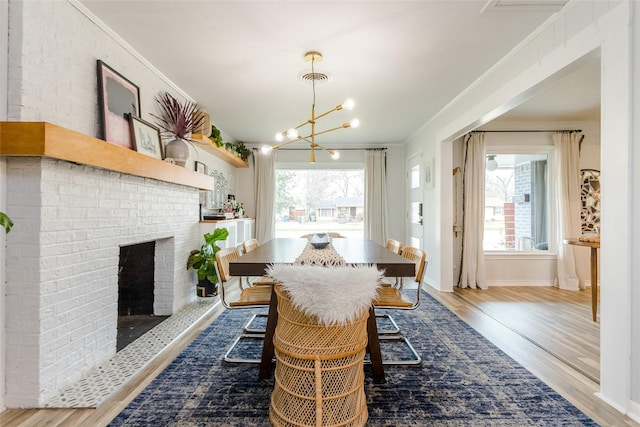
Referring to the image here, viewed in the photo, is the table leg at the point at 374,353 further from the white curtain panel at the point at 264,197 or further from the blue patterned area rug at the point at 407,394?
the white curtain panel at the point at 264,197

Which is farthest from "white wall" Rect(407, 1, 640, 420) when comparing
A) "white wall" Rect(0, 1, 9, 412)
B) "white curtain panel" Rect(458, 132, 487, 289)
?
"white wall" Rect(0, 1, 9, 412)

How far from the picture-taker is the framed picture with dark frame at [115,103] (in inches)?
91.6

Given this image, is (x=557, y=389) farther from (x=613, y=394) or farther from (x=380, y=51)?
(x=380, y=51)

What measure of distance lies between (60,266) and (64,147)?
70 cm

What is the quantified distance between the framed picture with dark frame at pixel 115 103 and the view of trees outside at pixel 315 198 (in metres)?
3.94

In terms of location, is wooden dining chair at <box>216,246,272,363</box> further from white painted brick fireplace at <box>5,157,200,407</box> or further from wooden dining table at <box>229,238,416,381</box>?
white painted brick fireplace at <box>5,157,200,407</box>

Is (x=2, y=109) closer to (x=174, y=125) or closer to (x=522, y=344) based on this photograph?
(x=174, y=125)

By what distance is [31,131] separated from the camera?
5.45ft

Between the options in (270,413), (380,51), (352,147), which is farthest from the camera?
(352,147)

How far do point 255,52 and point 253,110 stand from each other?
5.32 feet

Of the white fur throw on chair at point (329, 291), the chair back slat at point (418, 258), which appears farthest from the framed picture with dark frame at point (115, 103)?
the chair back slat at point (418, 258)

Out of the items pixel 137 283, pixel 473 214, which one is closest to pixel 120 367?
pixel 137 283

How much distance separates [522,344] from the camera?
2.67 metres

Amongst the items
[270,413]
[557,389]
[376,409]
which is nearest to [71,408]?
[270,413]
